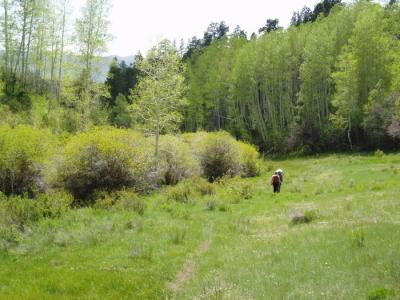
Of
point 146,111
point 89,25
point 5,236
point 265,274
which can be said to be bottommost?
point 5,236

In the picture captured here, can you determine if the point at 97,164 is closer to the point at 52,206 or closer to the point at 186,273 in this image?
the point at 52,206

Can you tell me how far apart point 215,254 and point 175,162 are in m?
21.7

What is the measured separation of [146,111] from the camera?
119 ft

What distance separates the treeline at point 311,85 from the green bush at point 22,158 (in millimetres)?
28057

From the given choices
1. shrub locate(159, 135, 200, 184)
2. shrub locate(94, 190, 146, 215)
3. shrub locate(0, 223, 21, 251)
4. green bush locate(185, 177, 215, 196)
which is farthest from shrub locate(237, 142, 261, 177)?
shrub locate(0, 223, 21, 251)

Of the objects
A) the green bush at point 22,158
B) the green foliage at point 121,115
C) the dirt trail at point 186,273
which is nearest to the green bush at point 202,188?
the green bush at point 22,158

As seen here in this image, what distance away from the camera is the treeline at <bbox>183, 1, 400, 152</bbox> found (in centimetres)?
4977

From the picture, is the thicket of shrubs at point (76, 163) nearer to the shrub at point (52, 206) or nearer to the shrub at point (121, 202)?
the shrub at point (121, 202)

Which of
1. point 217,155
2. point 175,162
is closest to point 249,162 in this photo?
point 217,155

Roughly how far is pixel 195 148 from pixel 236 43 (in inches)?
1868

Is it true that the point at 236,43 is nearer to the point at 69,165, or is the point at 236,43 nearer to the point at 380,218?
the point at 69,165

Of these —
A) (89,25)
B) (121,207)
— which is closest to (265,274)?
(121,207)

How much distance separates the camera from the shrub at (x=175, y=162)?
33750mm

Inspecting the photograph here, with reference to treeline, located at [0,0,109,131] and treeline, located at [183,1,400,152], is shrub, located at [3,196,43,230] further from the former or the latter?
treeline, located at [183,1,400,152]
